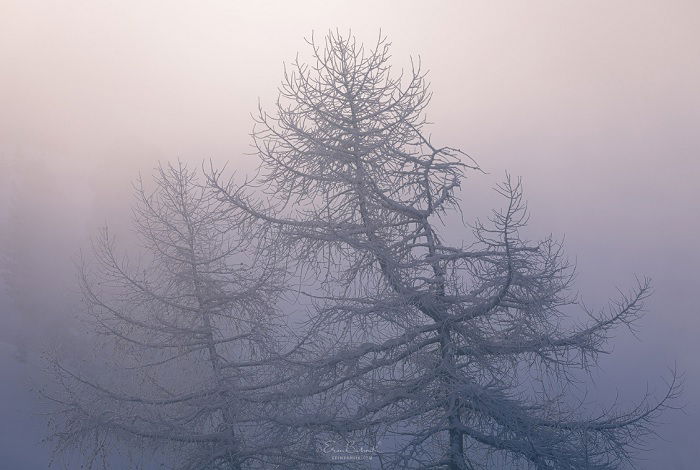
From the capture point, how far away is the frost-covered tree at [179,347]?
26.3 feet

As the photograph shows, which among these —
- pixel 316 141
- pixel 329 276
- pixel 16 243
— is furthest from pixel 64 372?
pixel 16 243

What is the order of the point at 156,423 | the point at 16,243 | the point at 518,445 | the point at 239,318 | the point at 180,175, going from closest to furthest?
the point at 518,445
the point at 156,423
the point at 239,318
the point at 180,175
the point at 16,243

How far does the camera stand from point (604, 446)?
21.7 ft

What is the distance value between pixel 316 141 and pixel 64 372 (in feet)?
16.0

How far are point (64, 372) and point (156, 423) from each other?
5.04 feet

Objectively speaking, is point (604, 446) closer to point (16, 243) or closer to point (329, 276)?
point (329, 276)

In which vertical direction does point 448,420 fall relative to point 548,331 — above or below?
below

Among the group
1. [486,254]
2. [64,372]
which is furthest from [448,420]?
[64,372]

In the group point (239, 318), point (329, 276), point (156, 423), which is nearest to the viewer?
point (329, 276)

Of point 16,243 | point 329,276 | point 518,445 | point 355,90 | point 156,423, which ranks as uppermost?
point 16,243

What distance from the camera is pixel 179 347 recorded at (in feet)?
28.3

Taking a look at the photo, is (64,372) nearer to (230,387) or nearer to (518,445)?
(230,387)

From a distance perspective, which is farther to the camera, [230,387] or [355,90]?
[230,387]

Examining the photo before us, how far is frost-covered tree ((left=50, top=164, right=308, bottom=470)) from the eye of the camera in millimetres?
8008
